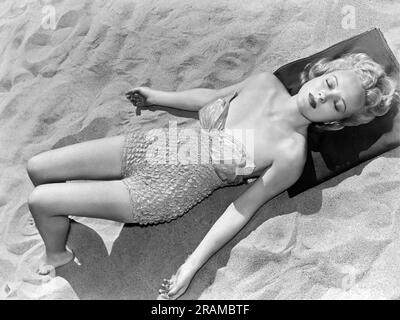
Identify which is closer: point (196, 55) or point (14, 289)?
point (14, 289)

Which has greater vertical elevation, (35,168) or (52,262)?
(35,168)

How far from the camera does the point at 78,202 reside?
2.72 metres

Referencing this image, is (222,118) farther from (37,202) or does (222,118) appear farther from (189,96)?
(37,202)

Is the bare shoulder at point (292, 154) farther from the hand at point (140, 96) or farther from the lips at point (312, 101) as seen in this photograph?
the hand at point (140, 96)

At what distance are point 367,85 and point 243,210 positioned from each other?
0.97 metres

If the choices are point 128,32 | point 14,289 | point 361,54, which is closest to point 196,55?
point 128,32

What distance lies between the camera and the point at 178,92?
3.21 metres

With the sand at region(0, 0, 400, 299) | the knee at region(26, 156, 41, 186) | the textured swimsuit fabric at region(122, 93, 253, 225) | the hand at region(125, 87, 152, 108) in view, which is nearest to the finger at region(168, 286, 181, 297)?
the sand at region(0, 0, 400, 299)

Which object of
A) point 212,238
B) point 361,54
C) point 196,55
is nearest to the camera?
point 212,238

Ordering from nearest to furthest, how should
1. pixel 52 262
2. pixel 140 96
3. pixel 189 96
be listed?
pixel 52 262 → pixel 189 96 → pixel 140 96

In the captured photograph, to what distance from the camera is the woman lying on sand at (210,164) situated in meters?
2.73

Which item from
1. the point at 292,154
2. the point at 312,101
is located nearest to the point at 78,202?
the point at 292,154

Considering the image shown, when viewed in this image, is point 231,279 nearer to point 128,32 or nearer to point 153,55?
point 153,55

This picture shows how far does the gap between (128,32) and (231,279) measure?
188cm
